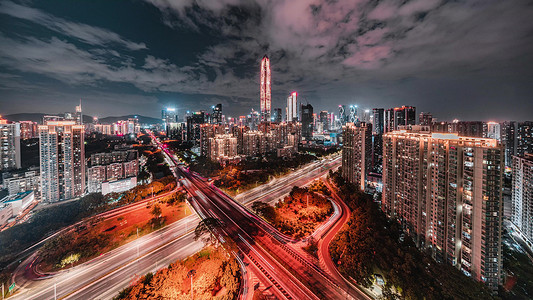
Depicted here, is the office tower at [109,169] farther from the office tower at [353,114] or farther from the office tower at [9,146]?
the office tower at [353,114]

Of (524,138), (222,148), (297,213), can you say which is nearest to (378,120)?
(524,138)

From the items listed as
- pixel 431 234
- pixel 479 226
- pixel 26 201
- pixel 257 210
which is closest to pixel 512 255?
pixel 431 234

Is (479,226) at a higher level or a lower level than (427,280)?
higher

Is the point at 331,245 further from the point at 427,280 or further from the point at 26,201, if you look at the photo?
the point at 26,201

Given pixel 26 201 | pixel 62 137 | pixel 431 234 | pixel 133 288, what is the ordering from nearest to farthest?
pixel 133 288 → pixel 431 234 → pixel 26 201 → pixel 62 137

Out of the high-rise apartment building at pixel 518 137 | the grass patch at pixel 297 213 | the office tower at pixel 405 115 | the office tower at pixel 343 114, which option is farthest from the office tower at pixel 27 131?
the office tower at pixel 343 114

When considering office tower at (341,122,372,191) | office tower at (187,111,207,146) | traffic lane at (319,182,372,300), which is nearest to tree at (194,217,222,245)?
traffic lane at (319,182,372,300)

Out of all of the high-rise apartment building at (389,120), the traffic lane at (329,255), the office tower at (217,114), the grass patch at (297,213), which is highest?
the office tower at (217,114)

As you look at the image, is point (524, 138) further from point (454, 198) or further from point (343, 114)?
point (343, 114)
